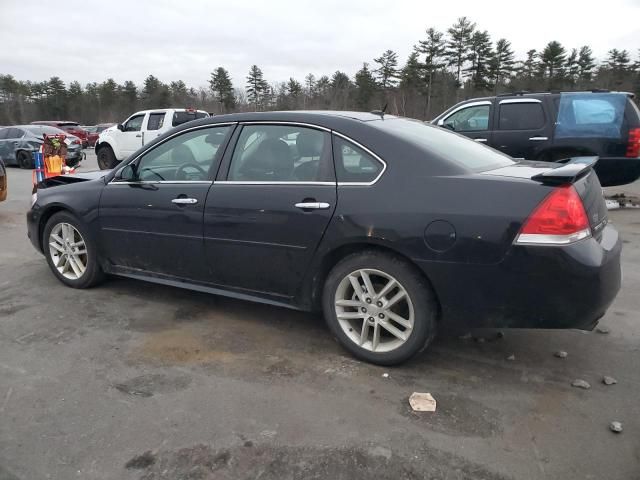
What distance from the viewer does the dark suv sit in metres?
7.52

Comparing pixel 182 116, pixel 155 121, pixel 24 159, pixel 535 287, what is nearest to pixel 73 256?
pixel 535 287

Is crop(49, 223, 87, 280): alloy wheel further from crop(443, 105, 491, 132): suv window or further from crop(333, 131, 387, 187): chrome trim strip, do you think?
crop(443, 105, 491, 132): suv window

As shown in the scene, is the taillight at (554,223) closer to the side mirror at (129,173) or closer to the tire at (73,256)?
the side mirror at (129,173)

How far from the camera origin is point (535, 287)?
8.69 ft

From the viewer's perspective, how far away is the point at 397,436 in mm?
2455

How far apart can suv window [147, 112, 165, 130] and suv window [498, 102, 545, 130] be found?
10.2m

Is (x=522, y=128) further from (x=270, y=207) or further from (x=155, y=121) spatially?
(x=155, y=121)

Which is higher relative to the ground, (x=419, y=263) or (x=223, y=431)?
(x=419, y=263)

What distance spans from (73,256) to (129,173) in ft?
3.34

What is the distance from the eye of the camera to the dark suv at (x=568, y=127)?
7520mm

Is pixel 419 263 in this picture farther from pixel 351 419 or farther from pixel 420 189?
pixel 351 419

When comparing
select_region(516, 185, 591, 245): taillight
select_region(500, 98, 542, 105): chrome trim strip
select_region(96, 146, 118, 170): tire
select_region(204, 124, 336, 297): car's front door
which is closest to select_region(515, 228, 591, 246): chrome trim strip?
select_region(516, 185, 591, 245): taillight

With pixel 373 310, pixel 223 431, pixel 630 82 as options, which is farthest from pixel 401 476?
pixel 630 82

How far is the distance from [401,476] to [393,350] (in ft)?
3.17
